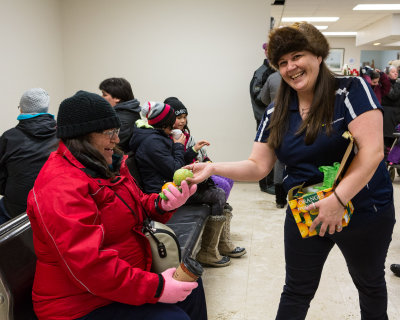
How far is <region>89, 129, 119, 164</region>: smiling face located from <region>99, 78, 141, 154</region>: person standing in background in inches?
62.0

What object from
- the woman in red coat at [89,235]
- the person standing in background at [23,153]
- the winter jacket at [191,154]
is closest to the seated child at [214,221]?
the winter jacket at [191,154]

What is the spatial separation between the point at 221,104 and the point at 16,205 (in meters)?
3.13

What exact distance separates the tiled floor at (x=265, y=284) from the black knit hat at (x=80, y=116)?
1.37 metres

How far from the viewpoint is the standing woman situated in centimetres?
127

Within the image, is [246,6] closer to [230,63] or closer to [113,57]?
[230,63]

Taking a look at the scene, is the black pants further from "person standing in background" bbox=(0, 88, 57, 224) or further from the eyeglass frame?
the eyeglass frame

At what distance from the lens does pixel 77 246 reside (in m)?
1.11

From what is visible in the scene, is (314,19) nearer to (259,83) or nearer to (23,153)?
(259,83)

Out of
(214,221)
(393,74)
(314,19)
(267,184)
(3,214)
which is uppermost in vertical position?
(314,19)

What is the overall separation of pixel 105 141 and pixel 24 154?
1.17 metres

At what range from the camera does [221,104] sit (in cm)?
496

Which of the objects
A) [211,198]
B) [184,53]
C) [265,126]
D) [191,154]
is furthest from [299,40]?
[184,53]

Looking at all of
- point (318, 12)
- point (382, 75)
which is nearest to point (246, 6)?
point (382, 75)

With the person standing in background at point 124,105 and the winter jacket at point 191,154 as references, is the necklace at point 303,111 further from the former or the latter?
the person standing in background at point 124,105
